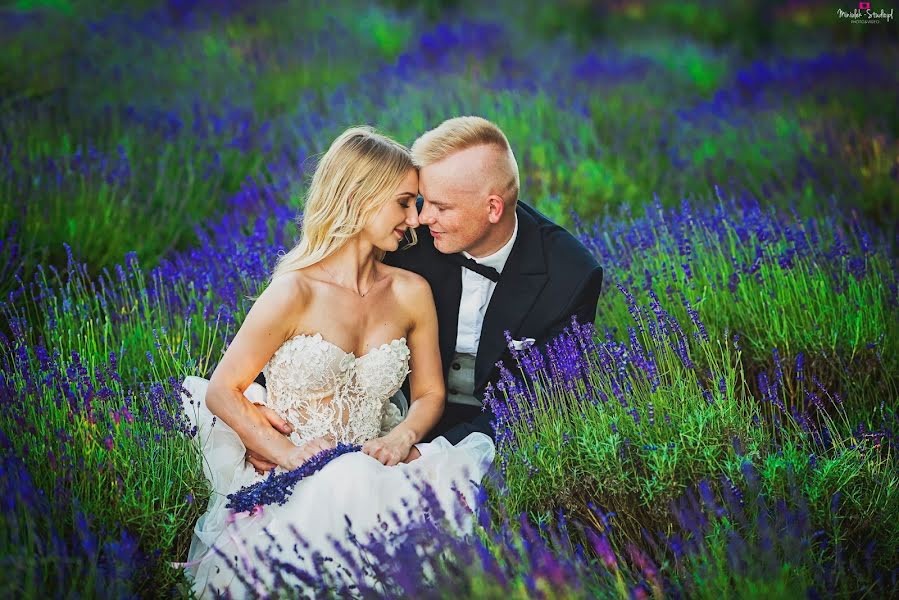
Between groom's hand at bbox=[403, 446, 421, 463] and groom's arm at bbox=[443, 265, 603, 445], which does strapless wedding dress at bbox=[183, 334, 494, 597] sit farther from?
groom's arm at bbox=[443, 265, 603, 445]

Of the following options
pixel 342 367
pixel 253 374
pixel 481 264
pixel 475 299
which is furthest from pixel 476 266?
pixel 253 374

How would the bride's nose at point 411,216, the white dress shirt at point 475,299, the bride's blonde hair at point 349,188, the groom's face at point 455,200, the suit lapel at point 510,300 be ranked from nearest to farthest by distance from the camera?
1. the bride's blonde hair at point 349,188
2. the bride's nose at point 411,216
3. the groom's face at point 455,200
4. the suit lapel at point 510,300
5. the white dress shirt at point 475,299

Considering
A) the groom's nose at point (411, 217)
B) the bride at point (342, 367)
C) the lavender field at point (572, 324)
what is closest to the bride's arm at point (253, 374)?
the bride at point (342, 367)

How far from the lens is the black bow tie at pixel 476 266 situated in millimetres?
3475

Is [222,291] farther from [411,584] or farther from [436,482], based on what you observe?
[411,584]

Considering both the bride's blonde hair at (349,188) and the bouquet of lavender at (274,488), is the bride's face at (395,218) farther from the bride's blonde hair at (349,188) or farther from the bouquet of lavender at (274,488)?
the bouquet of lavender at (274,488)

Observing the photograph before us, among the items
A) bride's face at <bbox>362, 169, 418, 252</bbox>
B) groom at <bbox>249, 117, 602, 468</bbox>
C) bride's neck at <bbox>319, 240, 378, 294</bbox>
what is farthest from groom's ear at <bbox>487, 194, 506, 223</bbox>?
bride's neck at <bbox>319, 240, 378, 294</bbox>

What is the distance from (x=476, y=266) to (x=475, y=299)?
0.14 m

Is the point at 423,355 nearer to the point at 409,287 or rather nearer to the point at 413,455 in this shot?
the point at 409,287

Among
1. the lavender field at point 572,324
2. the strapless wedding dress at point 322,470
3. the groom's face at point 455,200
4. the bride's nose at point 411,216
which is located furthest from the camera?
the groom's face at point 455,200

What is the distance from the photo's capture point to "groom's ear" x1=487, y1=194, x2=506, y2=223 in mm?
3375

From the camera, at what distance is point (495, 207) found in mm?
3393

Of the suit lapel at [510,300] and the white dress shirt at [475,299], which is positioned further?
the white dress shirt at [475,299]

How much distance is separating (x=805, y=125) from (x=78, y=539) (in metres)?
5.60
